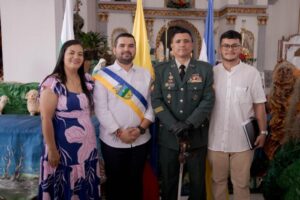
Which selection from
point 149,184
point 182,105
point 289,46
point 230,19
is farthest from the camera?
point 289,46

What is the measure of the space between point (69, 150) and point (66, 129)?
0.44ft

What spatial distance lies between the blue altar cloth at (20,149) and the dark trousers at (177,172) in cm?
101

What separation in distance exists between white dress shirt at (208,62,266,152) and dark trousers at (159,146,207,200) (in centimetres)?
18

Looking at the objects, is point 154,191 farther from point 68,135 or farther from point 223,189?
point 68,135

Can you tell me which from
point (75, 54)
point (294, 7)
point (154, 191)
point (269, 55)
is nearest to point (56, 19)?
point (75, 54)

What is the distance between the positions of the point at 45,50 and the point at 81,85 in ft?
6.81

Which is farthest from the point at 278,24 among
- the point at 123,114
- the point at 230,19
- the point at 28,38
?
the point at 123,114

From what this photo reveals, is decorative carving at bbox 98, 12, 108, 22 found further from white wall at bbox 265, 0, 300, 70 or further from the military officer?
the military officer

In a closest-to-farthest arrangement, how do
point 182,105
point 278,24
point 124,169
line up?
point 182,105 → point 124,169 → point 278,24

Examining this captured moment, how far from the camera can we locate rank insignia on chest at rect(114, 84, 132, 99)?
2.10 meters

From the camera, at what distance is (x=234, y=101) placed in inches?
81.7

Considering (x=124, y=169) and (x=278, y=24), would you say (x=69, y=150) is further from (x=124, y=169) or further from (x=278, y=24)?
(x=278, y=24)

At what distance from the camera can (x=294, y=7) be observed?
1023cm

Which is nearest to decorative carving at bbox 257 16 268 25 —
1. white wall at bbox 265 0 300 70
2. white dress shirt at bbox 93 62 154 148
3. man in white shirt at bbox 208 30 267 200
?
white wall at bbox 265 0 300 70
